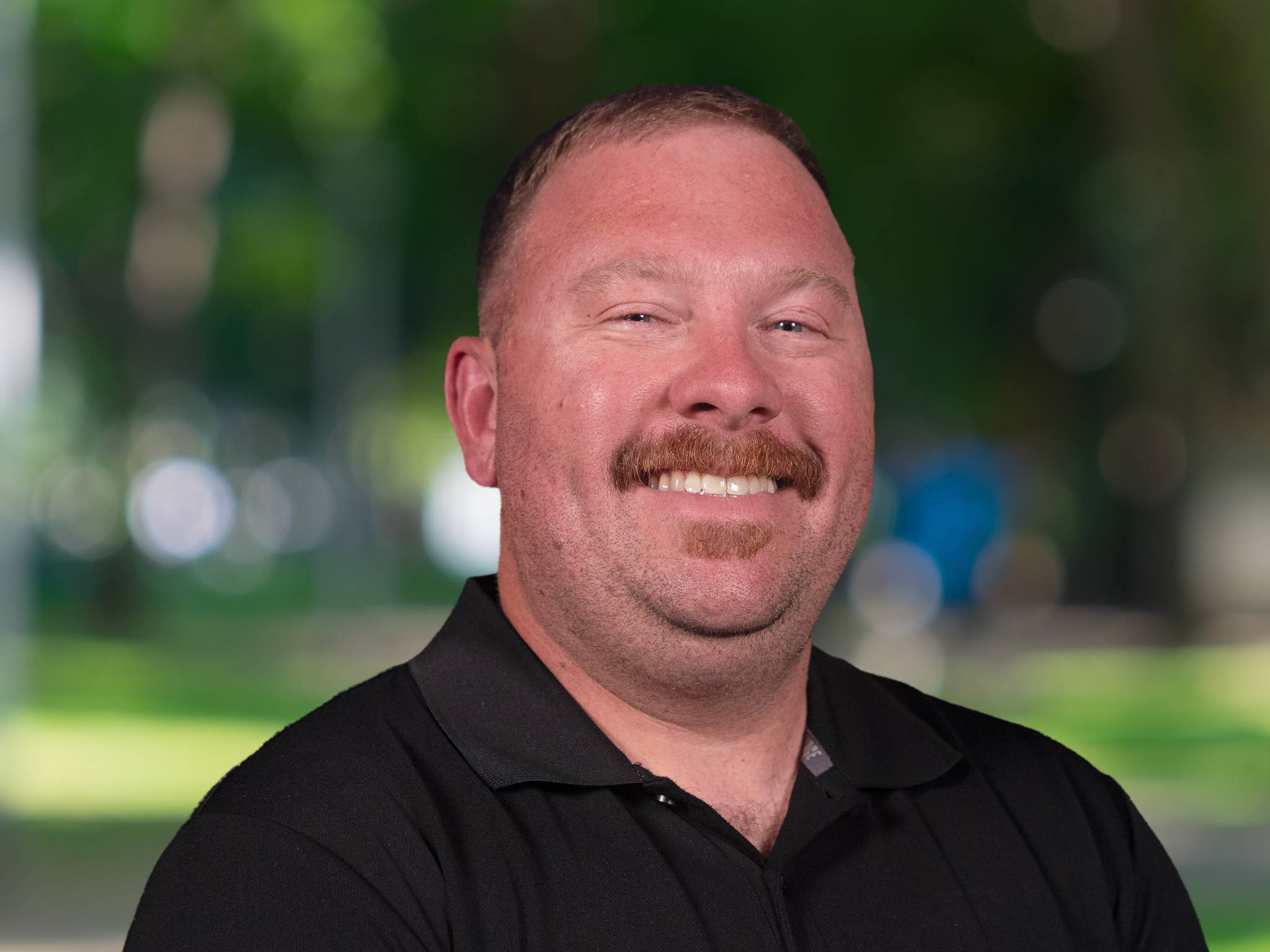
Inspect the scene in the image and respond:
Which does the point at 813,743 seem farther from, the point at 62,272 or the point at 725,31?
the point at 62,272

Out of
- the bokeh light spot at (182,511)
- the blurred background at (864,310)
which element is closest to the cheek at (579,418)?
the blurred background at (864,310)

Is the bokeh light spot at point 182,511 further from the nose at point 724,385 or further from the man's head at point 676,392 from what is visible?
the nose at point 724,385

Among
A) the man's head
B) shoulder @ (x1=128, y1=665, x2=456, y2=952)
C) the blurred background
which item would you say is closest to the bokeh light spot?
the blurred background

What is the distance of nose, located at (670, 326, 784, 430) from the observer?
107 inches

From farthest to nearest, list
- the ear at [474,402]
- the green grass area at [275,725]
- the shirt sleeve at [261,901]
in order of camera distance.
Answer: the green grass area at [275,725] < the ear at [474,402] < the shirt sleeve at [261,901]

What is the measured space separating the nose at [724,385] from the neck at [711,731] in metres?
0.35

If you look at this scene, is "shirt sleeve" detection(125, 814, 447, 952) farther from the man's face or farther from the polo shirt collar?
the man's face

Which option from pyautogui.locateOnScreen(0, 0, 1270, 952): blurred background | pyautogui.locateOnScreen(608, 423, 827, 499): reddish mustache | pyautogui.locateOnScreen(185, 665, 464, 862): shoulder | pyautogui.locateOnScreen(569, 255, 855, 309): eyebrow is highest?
pyautogui.locateOnScreen(0, 0, 1270, 952): blurred background

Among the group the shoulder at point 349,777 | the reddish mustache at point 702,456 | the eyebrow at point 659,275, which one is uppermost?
the eyebrow at point 659,275

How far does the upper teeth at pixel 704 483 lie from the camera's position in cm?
273

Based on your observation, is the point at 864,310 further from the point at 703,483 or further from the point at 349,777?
the point at 349,777

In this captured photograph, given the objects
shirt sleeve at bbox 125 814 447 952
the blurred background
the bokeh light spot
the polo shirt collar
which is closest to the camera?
shirt sleeve at bbox 125 814 447 952

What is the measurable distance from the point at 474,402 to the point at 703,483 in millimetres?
488

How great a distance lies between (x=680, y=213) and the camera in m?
2.83
